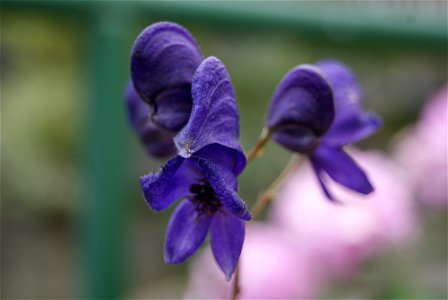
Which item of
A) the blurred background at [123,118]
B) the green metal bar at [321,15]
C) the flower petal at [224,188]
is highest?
the flower petal at [224,188]

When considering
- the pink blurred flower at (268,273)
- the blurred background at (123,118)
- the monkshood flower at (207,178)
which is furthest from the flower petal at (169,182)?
the blurred background at (123,118)

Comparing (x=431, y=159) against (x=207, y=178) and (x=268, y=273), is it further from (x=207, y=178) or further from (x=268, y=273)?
(x=207, y=178)

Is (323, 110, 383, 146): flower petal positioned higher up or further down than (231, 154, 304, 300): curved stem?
higher up

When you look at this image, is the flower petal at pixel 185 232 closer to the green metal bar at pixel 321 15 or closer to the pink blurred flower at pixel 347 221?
the pink blurred flower at pixel 347 221

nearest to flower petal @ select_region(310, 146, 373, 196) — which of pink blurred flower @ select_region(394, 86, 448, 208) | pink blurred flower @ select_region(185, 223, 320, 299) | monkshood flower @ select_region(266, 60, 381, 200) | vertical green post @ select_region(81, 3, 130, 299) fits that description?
monkshood flower @ select_region(266, 60, 381, 200)

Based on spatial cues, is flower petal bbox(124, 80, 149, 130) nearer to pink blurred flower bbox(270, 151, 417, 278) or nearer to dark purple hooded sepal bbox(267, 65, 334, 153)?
dark purple hooded sepal bbox(267, 65, 334, 153)

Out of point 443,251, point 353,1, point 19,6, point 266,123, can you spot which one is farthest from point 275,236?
point 353,1

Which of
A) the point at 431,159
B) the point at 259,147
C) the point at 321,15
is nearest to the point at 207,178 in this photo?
the point at 259,147
